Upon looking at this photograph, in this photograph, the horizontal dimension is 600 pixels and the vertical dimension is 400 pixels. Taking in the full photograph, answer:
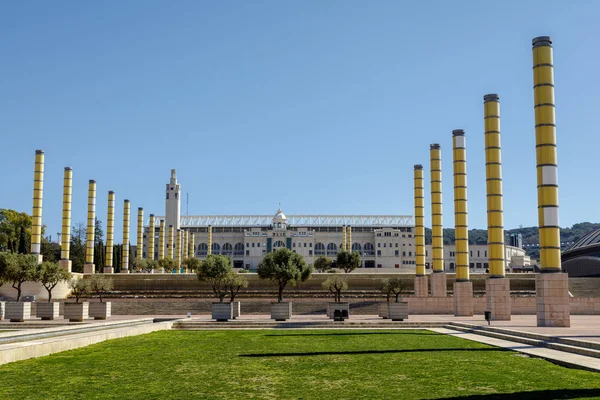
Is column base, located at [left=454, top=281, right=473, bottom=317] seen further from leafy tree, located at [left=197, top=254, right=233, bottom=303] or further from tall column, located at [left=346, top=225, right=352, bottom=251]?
tall column, located at [left=346, top=225, right=352, bottom=251]

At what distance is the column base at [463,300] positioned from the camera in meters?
36.9

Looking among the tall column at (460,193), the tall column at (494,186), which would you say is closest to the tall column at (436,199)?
the tall column at (460,193)

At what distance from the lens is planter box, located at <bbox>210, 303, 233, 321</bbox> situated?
99.9 feet

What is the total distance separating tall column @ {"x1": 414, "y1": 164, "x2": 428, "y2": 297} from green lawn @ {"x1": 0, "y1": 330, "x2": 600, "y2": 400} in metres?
29.7

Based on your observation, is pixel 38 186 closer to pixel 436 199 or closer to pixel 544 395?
pixel 436 199

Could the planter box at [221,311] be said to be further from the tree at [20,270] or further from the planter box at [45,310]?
the tree at [20,270]

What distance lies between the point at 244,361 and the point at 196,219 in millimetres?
126123

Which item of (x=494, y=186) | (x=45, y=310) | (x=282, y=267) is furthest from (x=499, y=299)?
(x=45, y=310)

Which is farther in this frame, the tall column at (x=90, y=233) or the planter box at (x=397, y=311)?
the tall column at (x=90, y=233)

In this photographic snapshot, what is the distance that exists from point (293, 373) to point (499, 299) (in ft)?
69.2

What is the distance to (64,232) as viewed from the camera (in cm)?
5328

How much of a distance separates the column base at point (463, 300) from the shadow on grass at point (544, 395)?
91.0 feet

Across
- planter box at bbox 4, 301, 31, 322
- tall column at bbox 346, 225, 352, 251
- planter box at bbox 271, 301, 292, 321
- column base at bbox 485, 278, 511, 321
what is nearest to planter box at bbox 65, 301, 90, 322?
planter box at bbox 4, 301, 31, 322

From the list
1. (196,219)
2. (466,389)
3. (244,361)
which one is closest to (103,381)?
(244,361)
